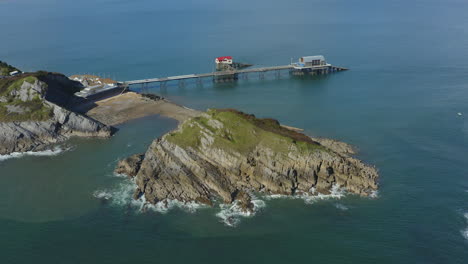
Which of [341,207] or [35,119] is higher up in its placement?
[35,119]

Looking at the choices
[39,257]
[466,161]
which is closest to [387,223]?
[466,161]

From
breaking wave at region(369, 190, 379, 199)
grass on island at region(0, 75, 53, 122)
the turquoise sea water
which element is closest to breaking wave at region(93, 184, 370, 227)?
the turquoise sea water

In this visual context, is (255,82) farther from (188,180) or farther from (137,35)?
(137,35)

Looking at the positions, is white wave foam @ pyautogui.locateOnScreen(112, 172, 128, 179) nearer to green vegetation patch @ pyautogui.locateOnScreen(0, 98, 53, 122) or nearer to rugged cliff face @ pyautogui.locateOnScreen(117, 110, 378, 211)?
rugged cliff face @ pyautogui.locateOnScreen(117, 110, 378, 211)

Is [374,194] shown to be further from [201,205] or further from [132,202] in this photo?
[132,202]

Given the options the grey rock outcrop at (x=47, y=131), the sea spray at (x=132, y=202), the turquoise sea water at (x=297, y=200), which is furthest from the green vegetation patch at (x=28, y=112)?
the sea spray at (x=132, y=202)

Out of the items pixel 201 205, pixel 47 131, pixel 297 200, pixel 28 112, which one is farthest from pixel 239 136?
pixel 28 112
